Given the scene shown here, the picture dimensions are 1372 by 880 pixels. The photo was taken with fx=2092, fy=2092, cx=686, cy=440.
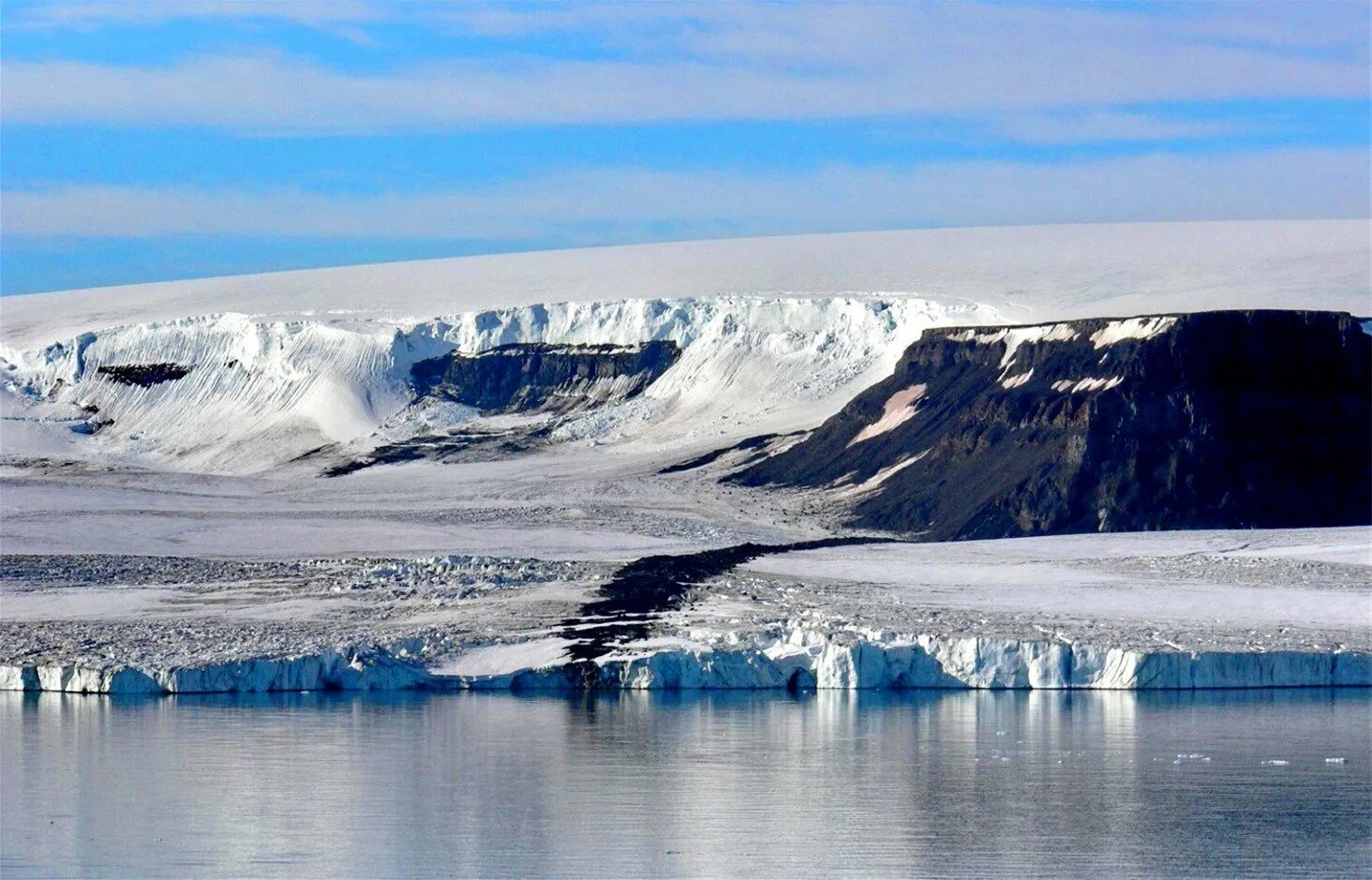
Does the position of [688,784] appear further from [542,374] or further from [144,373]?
[144,373]

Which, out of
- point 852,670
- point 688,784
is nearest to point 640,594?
point 852,670

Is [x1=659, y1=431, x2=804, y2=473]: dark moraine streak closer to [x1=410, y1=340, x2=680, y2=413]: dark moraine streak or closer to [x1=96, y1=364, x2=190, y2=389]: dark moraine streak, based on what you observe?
[x1=410, y1=340, x2=680, y2=413]: dark moraine streak

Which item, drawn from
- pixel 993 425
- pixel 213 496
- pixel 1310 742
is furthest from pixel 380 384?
pixel 1310 742

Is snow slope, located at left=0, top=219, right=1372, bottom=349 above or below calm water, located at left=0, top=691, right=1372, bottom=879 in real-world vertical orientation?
above

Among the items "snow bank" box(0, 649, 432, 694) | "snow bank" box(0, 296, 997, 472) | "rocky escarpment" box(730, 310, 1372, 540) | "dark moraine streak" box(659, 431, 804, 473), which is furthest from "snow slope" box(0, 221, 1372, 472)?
"snow bank" box(0, 649, 432, 694)

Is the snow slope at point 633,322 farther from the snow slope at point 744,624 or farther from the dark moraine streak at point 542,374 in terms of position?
the snow slope at point 744,624

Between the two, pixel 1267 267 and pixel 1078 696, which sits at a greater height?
pixel 1267 267

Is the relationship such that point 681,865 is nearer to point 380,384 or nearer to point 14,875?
point 14,875
